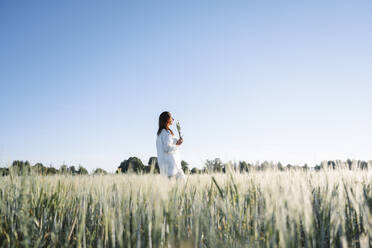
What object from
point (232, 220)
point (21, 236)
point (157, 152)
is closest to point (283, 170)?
point (232, 220)

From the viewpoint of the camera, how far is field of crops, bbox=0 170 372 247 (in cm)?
122

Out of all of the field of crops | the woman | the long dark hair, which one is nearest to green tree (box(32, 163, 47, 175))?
the field of crops

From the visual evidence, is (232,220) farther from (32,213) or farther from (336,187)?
(32,213)

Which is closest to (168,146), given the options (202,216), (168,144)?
(168,144)

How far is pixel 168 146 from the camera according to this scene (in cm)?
452

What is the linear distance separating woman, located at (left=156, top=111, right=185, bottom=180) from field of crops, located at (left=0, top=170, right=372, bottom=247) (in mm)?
2149

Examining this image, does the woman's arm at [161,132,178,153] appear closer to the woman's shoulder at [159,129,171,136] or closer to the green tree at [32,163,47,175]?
the woman's shoulder at [159,129,171,136]

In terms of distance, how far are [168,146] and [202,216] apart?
3.05 metres

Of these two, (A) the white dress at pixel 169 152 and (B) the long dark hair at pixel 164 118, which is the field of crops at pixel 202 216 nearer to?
(A) the white dress at pixel 169 152

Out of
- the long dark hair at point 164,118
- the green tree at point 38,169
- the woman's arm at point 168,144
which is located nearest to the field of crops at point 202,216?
the green tree at point 38,169

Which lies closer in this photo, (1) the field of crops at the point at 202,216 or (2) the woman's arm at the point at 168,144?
(1) the field of crops at the point at 202,216

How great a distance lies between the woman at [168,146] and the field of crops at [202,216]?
215cm

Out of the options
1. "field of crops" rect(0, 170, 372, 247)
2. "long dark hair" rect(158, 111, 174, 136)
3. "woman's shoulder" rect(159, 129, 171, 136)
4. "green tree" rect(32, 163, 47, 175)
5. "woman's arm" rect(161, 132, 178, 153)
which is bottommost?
"field of crops" rect(0, 170, 372, 247)

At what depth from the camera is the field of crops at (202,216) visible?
122cm
